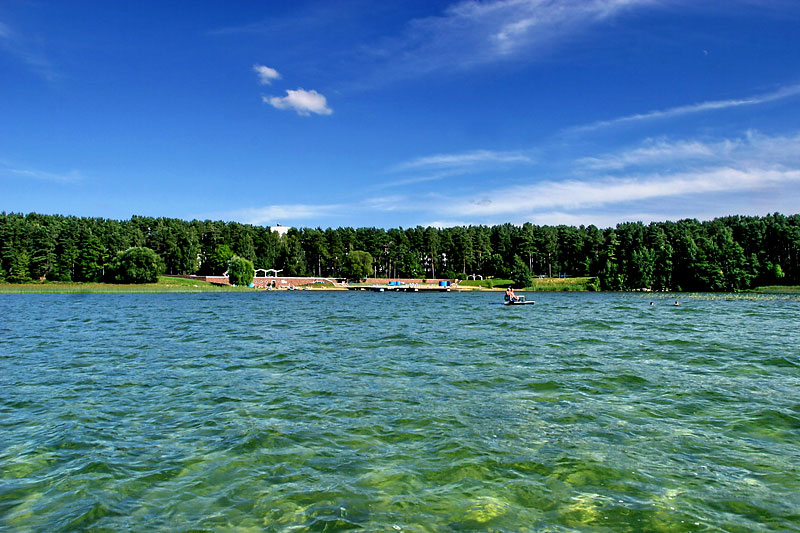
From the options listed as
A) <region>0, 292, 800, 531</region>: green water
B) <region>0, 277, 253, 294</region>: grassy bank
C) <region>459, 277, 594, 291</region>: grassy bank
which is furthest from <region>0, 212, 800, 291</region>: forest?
<region>0, 292, 800, 531</region>: green water

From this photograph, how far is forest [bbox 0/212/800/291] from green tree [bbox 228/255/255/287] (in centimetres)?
1741

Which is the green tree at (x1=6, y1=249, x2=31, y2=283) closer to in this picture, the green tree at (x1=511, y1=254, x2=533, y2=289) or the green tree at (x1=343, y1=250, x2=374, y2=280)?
the green tree at (x1=343, y1=250, x2=374, y2=280)

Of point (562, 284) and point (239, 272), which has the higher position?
point (239, 272)

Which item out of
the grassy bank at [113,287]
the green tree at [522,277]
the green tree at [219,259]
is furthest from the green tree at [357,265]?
the green tree at [522,277]

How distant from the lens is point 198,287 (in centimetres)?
12506

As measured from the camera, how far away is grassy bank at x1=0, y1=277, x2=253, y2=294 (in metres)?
100

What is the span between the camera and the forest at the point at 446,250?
399 ft

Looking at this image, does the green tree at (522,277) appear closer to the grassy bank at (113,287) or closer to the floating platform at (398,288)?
the floating platform at (398,288)

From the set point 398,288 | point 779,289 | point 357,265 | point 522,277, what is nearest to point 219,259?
point 357,265

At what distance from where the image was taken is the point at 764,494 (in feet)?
25.5

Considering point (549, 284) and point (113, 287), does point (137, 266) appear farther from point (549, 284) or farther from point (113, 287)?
point (549, 284)

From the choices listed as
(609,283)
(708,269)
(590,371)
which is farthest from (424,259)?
(590,371)

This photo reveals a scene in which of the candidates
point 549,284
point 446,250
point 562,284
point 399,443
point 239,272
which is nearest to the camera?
point 399,443

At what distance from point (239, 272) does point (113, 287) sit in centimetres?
3225
